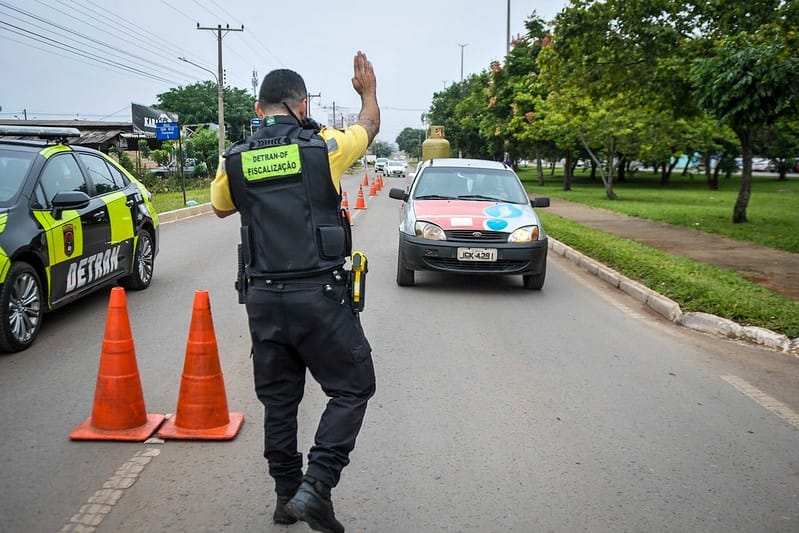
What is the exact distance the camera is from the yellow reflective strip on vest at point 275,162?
3125 mm

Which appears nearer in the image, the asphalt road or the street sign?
the asphalt road

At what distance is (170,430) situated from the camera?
177 inches

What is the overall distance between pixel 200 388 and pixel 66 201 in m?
3.23

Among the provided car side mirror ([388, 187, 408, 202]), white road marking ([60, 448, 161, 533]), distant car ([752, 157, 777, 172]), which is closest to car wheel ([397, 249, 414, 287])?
car side mirror ([388, 187, 408, 202])

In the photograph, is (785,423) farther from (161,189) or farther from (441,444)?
(161,189)

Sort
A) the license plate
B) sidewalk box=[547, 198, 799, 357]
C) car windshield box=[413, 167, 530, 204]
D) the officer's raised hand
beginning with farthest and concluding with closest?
1. car windshield box=[413, 167, 530, 204]
2. the license plate
3. sidewalk box=[547, 198, 799, 357]
4. the officer's raised hand

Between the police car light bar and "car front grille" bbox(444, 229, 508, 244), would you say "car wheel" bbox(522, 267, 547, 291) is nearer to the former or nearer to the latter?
"car front grille" bbox(444, 229, 508, 244)

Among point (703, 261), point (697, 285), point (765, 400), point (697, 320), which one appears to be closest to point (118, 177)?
point (697, 320)

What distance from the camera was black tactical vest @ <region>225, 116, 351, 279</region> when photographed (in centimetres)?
314

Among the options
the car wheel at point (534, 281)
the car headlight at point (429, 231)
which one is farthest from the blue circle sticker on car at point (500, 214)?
the car wheel at point (534, 281)

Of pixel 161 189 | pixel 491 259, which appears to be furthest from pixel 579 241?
pixel 161 189

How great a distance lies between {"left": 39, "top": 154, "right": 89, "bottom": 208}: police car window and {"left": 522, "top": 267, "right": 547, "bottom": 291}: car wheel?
17.6ft

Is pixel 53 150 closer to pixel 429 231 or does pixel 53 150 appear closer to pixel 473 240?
pixel 429 231

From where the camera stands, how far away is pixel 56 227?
690 cm
